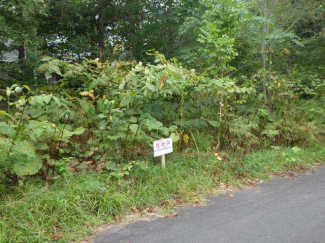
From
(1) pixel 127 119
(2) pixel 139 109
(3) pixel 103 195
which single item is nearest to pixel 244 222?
(3) pixel 103 195

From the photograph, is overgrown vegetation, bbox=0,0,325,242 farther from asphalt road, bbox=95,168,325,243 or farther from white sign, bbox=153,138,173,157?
asphalt road, bbox=95,168,325,243

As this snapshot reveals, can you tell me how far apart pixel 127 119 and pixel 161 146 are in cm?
71

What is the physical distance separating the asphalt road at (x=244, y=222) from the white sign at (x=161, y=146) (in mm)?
942

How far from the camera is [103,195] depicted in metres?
3.89

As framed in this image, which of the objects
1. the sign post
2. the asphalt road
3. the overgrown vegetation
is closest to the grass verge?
the overgrown vegetation

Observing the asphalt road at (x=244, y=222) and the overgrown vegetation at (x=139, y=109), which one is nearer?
the asphalt road at (x=244, y=222)

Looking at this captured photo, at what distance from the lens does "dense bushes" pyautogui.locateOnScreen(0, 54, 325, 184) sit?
396cm

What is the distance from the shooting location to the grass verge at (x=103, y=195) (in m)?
3.30

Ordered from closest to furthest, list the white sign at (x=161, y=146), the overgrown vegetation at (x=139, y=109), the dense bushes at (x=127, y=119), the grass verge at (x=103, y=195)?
the grass verge at (x=103, y=195), the overgrown vegetation at (x=139, y=109), the dense bushes at (x=127, y=119), the white sign at (x=161, y=146)

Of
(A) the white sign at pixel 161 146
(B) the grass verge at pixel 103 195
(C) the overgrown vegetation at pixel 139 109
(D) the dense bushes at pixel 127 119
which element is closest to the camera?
(B) the grass verge at pixel 103 195

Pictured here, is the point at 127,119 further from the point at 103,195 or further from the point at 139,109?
the point at 103,195

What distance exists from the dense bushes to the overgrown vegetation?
2 cm

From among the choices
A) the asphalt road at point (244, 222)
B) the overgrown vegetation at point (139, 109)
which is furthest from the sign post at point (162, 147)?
the asphalt road at point (244, 222)

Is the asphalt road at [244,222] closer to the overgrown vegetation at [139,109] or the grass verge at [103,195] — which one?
the grass verge at [103,195]
